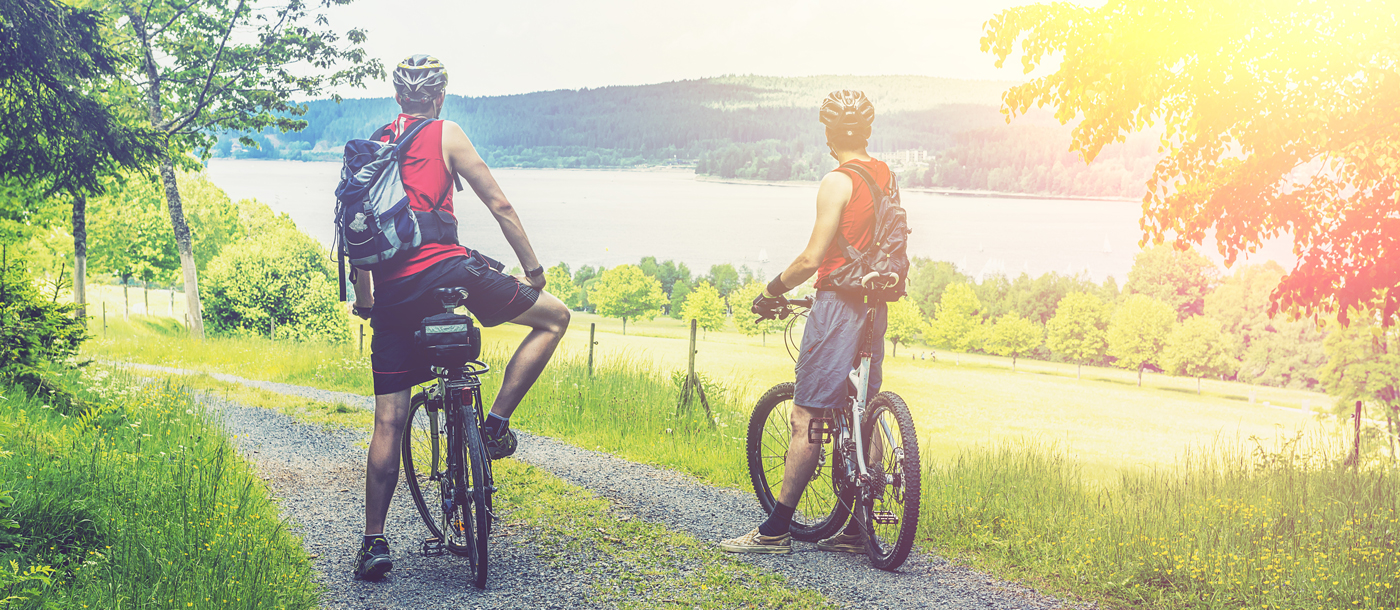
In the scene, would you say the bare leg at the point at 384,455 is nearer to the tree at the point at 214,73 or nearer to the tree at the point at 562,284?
the tree at the point at 214,73

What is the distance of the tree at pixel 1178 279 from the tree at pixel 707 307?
32.1m

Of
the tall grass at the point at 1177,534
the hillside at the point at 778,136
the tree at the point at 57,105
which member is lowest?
the tall grass at the point at 1177,534

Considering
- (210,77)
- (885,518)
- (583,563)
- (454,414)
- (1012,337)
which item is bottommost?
(1012,337)

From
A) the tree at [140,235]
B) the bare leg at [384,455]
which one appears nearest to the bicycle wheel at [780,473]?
the bare leg at [384,455]

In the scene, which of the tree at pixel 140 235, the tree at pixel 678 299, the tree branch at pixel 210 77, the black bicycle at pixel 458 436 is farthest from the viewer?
the tree at pixel 678 299

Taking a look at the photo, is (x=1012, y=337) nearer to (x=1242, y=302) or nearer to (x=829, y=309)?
(x=1242, y=302)

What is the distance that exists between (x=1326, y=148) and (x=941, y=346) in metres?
66.9

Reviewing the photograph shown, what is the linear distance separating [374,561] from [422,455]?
34.4 inches

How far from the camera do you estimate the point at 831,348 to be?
3811mm

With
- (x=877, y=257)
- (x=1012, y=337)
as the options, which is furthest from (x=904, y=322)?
(x=877, y=257)

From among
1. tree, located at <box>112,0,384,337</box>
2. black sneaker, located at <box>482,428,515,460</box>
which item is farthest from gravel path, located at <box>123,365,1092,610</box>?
tree, located at <box>112,0,384,337</box>

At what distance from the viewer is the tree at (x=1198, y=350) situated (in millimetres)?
59844

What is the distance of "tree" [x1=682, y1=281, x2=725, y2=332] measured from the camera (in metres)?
59.3

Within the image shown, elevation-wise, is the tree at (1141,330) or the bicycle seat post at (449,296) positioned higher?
the bicycle seat post at (449,296)
